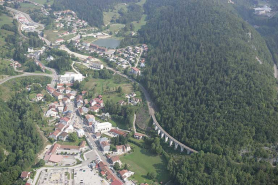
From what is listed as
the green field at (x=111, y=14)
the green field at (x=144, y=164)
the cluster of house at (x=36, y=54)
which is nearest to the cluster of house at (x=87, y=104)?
the green field at (x=144, y=164)

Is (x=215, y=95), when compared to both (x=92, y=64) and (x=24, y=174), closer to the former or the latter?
(x=92, y=64)

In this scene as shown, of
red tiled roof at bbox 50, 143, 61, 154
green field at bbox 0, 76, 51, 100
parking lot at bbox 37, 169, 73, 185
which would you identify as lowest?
parking lot at bbox 37, 169, 73, 185

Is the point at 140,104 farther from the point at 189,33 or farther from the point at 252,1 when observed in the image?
the point at 252,1

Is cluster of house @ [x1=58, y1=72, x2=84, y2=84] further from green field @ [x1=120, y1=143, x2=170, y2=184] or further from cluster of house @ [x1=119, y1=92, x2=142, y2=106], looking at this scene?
green field @ [x1=120, y1=143, x2=170, y2=184]

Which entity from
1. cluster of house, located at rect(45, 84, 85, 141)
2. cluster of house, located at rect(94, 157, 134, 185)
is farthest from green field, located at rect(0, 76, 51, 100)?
cluster of house, located at rect(94, 157, 134, 185)

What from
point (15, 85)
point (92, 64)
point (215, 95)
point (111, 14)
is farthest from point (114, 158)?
point (111, 14)

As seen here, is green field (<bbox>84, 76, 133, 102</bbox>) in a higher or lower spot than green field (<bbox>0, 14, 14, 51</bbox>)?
lower

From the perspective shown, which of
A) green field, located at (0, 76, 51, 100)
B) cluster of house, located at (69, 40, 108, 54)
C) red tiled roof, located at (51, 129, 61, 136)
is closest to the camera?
red tiled roof, located at (51, 129, 61, 136)
